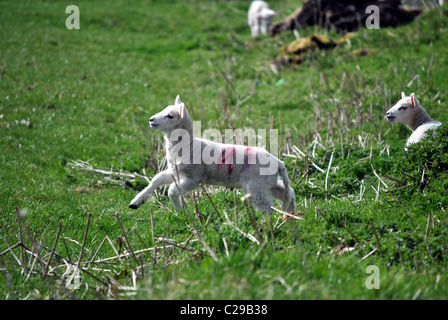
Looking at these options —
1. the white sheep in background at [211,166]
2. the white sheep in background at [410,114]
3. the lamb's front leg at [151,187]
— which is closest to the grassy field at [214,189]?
the lamb's front leg at [151,187]

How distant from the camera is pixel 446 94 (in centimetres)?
881

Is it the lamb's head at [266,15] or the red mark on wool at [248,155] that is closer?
the red mark on wool at [248,155]

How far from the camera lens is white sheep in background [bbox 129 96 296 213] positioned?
191 inches

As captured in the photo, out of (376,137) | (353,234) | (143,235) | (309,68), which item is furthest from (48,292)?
(309,68)

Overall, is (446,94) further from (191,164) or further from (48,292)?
(48,292)

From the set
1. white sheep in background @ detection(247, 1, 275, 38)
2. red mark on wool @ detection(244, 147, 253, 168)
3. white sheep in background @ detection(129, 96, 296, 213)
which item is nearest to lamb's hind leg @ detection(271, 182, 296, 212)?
white sheep in background @ detection(129, 96, 296, 213)

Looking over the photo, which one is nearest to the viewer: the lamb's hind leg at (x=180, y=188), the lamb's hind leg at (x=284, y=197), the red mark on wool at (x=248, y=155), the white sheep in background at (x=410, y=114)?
the lamb's hind leg at (x=180, y=188)

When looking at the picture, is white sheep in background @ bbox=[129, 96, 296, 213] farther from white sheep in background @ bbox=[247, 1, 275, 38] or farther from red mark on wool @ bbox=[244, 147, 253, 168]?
white sheep in background @ bbox=[247, 1, 275, 38]

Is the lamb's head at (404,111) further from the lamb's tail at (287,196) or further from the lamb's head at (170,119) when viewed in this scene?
the lamb's head at (170,119)

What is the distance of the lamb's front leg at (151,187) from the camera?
469cm

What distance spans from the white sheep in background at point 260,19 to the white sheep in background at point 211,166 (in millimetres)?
12075

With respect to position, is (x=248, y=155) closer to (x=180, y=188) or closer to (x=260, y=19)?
(x=180, y=188)

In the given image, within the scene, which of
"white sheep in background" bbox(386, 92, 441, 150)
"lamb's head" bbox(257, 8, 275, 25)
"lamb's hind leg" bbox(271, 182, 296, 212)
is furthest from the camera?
"lamb's head" bbox(257, 8, 275, 25)

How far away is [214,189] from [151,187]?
1361 millimetres
